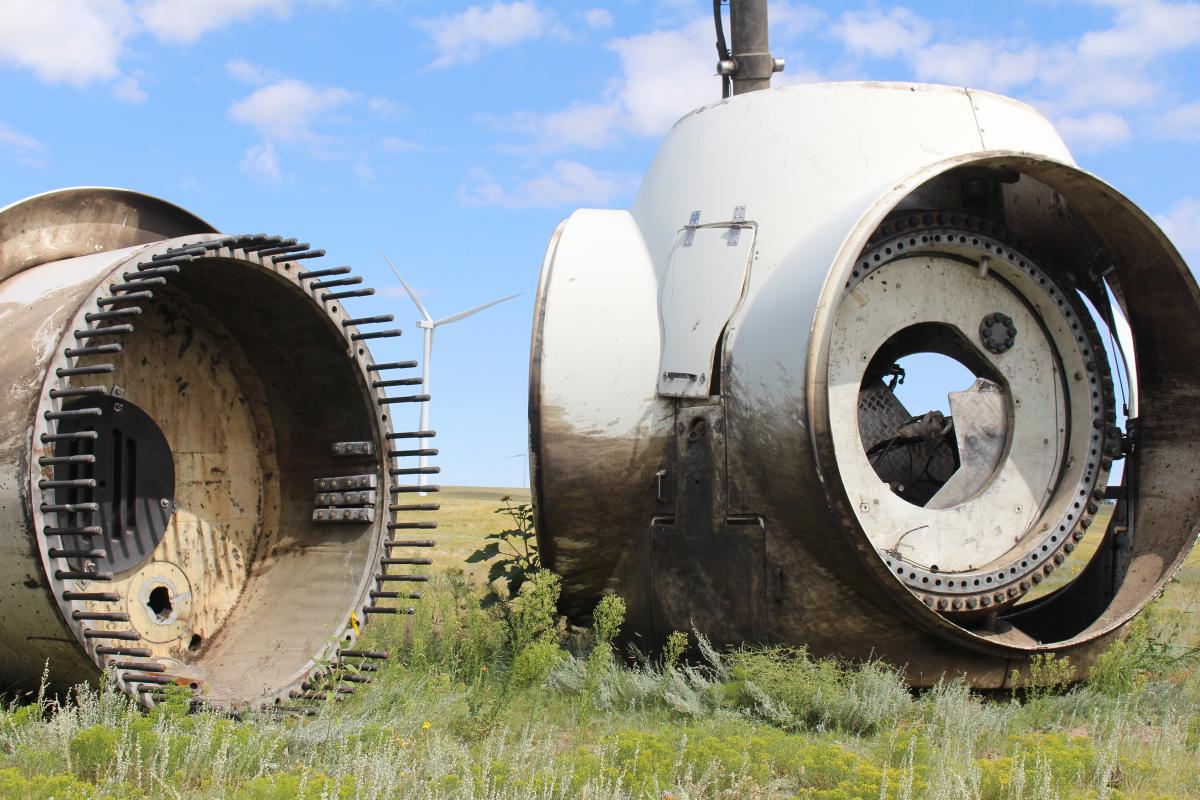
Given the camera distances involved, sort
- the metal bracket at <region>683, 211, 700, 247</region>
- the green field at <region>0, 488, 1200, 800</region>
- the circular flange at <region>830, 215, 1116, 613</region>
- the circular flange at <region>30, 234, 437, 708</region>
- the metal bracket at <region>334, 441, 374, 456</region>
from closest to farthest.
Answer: the green field at <region>0, 488, 1200, 800</region> < the circular flange at <region>30, 234, 437, 708</region> < the circular flange at <region>830, 215, 1116, 613</region> < the metal bracket at <region>334, 441, 374, 456</region> < the metal bracket at <region>683, 211, 700, 247</region>

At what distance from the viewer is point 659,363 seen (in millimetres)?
6461

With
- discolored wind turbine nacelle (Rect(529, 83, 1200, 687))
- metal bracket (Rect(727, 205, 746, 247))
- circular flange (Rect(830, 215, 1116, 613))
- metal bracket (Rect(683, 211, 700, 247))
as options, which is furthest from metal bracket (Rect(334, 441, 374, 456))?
circular flange (Rect(830, 215, 1116, 613))

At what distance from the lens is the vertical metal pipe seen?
7.77 metres

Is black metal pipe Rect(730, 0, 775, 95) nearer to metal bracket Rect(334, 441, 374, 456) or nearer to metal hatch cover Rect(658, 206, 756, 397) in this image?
metal hatch cover Rect(658, 206, 756, 397)

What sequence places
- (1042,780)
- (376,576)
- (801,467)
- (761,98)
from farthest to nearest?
(761,98) < (376,576) < (801,467) < (1042,780)

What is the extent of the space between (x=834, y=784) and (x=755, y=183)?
3128 mm

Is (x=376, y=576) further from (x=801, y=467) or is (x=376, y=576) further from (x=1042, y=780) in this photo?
(x=1042, y=780)

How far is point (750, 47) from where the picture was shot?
7781mm

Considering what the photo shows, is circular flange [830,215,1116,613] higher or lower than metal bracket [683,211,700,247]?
lower

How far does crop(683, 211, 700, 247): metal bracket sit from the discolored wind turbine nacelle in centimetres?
2

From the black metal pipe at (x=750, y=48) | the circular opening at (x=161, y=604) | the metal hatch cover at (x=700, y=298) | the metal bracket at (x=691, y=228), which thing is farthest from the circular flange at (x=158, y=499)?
the black metal pipe at (x=750, y=48)

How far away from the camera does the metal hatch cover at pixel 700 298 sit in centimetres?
627

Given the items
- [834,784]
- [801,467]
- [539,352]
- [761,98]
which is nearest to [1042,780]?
[834,784]

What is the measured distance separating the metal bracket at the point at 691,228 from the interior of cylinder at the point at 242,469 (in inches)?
71.3
